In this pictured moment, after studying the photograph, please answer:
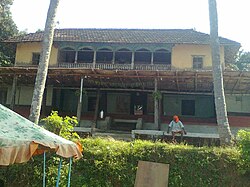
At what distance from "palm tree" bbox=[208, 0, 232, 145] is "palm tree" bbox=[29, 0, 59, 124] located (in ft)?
22.2

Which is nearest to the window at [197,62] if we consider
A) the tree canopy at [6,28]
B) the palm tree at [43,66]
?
the palm tree at [43,66]

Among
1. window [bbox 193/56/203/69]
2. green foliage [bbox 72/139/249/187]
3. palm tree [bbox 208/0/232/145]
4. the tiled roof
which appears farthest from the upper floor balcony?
green foliage [bbox 72/139/249/187]

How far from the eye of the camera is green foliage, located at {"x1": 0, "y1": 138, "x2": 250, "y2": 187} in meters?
9.08

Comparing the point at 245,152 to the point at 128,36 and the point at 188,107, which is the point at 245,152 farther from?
the point at 128,36

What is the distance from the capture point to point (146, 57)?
25.5 metres

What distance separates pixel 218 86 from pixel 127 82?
907 centimetres

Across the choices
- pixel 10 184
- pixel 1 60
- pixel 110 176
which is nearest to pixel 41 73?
pixel 10 184

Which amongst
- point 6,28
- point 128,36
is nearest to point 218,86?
point 128,36

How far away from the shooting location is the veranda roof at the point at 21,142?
5117 mm

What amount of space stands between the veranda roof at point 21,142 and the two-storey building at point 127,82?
41.2 ft

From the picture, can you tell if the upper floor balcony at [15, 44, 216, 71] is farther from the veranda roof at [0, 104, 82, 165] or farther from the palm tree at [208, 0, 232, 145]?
the veranda roof at [0, 104, 82, 165]

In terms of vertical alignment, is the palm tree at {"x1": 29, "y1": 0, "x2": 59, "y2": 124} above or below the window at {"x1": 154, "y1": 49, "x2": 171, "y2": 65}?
below

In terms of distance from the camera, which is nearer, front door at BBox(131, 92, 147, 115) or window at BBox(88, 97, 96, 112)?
front door at BBox(131, 92, 147, 115)

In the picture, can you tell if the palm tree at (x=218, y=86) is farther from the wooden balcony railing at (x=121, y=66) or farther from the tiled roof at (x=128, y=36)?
the tiled roof at (x=128, y=36)
